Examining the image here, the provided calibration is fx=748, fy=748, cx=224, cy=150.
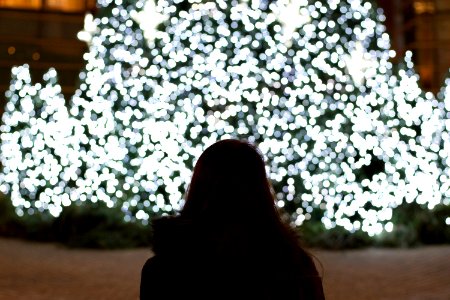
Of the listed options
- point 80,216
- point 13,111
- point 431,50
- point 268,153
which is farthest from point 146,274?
point 431,50

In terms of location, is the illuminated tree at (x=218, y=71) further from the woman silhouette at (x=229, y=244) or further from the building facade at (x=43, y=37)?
the building facade at (x=43, y=37)

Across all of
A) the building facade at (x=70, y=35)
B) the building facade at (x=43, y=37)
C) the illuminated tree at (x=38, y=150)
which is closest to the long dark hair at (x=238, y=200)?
the illuminated tree at (x=38, y=150)

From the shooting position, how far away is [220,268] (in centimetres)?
202

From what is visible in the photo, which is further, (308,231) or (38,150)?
(38,150)

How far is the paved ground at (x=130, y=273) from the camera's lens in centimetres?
739

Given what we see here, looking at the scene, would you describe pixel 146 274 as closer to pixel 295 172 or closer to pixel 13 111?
pixel 295 172

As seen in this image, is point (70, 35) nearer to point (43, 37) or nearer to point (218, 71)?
point (43, 37)

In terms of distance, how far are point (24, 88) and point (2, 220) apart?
219 cm

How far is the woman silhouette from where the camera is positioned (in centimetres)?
202

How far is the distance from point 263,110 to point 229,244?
821 cm

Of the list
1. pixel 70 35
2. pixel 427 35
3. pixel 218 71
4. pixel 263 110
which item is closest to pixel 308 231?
pixel 263 110

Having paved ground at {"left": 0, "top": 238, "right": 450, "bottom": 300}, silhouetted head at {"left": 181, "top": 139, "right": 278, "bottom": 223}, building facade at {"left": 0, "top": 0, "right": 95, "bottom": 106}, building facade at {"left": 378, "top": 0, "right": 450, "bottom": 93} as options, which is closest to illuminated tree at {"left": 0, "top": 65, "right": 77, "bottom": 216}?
paved ground at {"left": 0, "top": 238, "right": 450, "bottom": 300}

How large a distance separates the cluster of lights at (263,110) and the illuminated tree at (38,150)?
4.9 inches

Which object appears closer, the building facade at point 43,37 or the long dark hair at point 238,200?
the long dark hair at point 238,200
